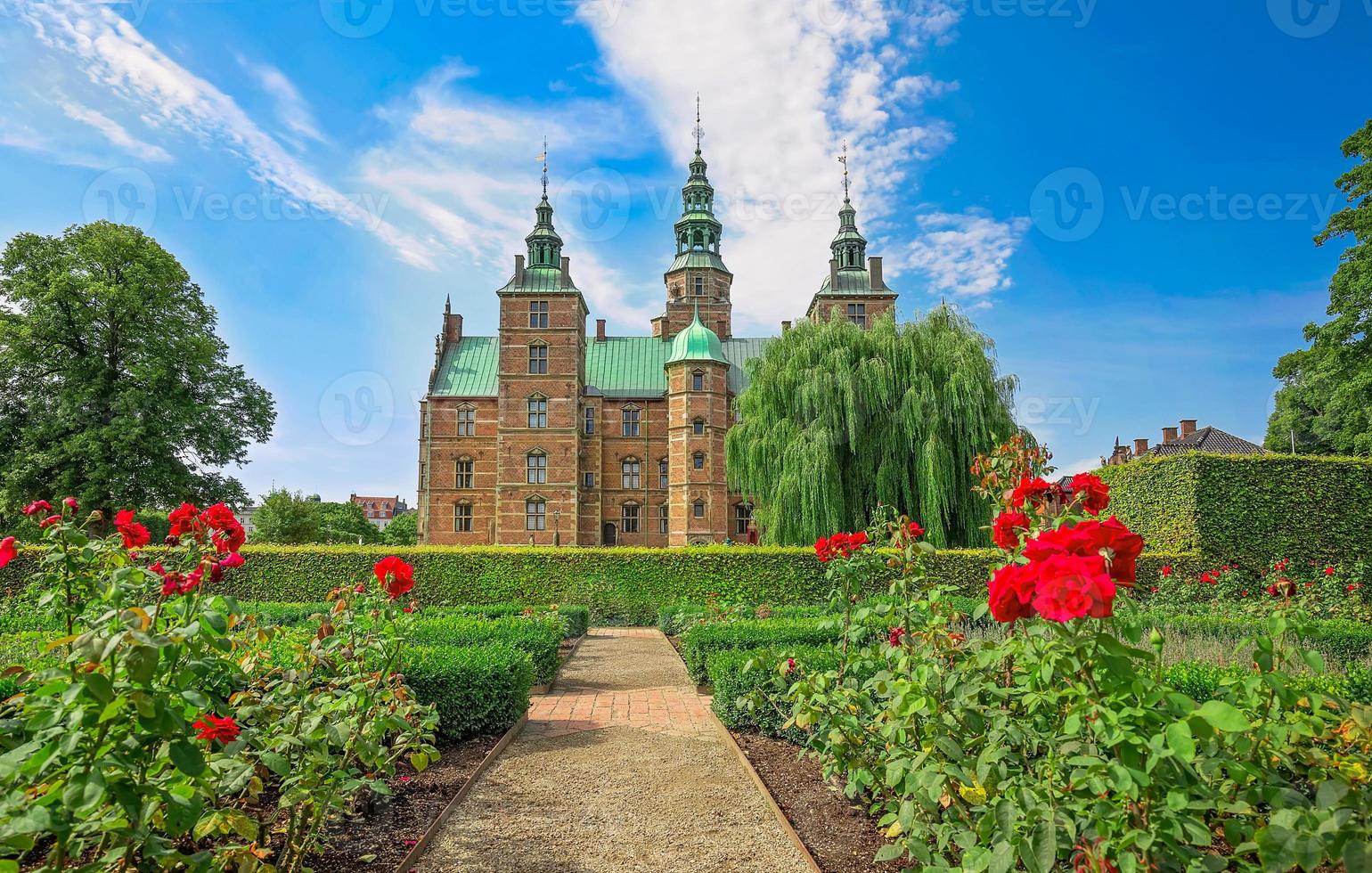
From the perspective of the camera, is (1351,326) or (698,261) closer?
(1351,326)

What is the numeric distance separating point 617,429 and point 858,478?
65.0 feet

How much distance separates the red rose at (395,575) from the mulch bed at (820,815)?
262 cm

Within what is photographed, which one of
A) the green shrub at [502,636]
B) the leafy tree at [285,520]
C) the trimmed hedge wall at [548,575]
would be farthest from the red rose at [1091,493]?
the leafy tree at [285,520]

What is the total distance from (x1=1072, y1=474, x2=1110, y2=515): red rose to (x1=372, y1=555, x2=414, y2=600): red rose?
3237mm

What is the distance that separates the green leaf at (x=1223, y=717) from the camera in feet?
5.99

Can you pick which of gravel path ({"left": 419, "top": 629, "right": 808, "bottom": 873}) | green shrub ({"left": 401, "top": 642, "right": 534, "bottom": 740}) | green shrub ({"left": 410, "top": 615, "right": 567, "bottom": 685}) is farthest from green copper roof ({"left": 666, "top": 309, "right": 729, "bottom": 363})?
green shrub ({"left": 401, "top": 642, "right": 534, "bottom": 740})

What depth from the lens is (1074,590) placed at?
201 cm

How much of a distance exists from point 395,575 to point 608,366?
3514cm

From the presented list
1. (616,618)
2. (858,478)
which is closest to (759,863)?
(616,618)

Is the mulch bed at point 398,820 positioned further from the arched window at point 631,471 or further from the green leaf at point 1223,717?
the arched window at point 631,471

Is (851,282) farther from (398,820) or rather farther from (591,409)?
(398,820)

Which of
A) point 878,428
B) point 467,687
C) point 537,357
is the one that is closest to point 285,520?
point 537,357

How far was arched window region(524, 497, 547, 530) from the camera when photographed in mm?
32875

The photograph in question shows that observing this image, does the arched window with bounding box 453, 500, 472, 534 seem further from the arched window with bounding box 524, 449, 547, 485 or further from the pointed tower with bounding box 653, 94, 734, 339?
the pointed tower with bounding box 653, 94, 734, 339
